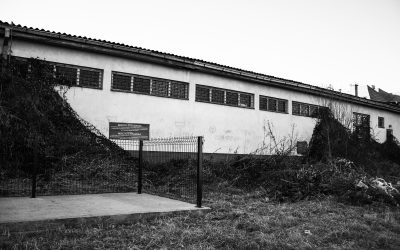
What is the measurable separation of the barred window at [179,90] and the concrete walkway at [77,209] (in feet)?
26.4

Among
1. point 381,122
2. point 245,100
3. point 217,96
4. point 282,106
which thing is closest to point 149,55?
point 217,96

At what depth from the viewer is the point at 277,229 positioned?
5.89 meters

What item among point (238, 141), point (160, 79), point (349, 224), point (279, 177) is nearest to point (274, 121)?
point (238, 141)

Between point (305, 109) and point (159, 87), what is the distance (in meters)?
10.5

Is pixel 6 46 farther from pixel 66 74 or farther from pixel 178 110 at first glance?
pixel 178 110

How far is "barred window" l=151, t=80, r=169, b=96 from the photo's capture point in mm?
15297

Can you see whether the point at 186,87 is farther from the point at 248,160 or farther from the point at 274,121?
the point at 274,121

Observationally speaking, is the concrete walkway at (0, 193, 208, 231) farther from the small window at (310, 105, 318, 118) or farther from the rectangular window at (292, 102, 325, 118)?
the small window at (310, 105, 318, 118)

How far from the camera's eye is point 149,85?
49.9ft

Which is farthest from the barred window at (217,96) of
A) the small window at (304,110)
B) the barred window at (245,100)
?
the small window at (304,110)

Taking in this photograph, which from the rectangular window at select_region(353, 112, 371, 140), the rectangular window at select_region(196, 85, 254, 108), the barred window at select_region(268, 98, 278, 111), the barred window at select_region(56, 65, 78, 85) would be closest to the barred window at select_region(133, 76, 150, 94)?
the barred window at select_region(56, 65, 78, 85)

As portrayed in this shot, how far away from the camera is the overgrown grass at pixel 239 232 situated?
4789 mm

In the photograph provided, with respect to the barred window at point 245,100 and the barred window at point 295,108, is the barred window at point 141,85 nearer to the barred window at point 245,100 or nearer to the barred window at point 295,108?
the barred window at point 245,100

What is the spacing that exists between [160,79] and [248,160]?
5198 millimetres
